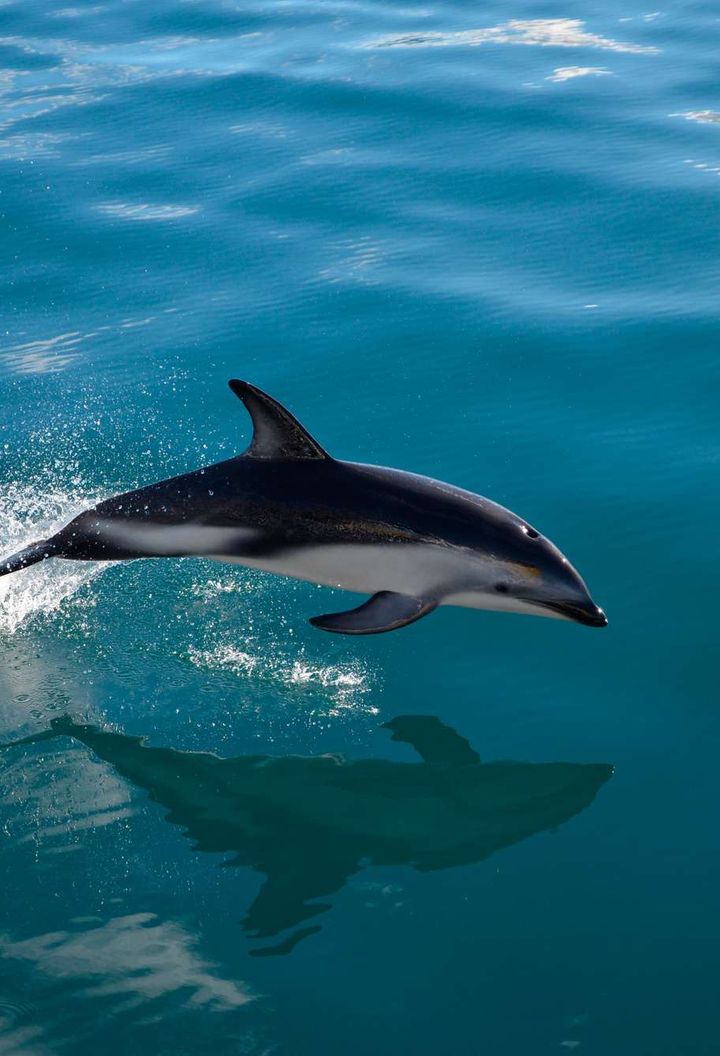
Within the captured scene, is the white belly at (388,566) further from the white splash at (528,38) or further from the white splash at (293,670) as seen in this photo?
the white splash at (528,38)

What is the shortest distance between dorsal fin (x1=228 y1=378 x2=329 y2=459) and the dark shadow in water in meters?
1.47

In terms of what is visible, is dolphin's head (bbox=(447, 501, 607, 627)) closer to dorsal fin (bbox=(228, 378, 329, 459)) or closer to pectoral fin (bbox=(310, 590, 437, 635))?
pectoral fin (bbox=(310, 590, 437, 635))

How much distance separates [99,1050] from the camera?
16.3 ft

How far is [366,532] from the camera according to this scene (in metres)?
6.75

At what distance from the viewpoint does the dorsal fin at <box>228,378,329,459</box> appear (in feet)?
21.7

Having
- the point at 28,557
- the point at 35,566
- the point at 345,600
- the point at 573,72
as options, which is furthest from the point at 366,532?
the point at 573,72

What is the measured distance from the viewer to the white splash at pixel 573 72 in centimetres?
1638

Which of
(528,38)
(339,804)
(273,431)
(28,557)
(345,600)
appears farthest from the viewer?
(528,38)

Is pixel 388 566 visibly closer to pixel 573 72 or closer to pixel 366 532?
pixel 366 532

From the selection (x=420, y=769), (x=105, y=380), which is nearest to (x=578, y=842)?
(x=420, y=769)

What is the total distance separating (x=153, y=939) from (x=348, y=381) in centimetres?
572

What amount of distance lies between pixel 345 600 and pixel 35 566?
76.6 inches

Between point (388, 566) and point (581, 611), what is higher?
point (388, 566)

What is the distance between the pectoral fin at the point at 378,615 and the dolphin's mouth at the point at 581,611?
61 centimetres
